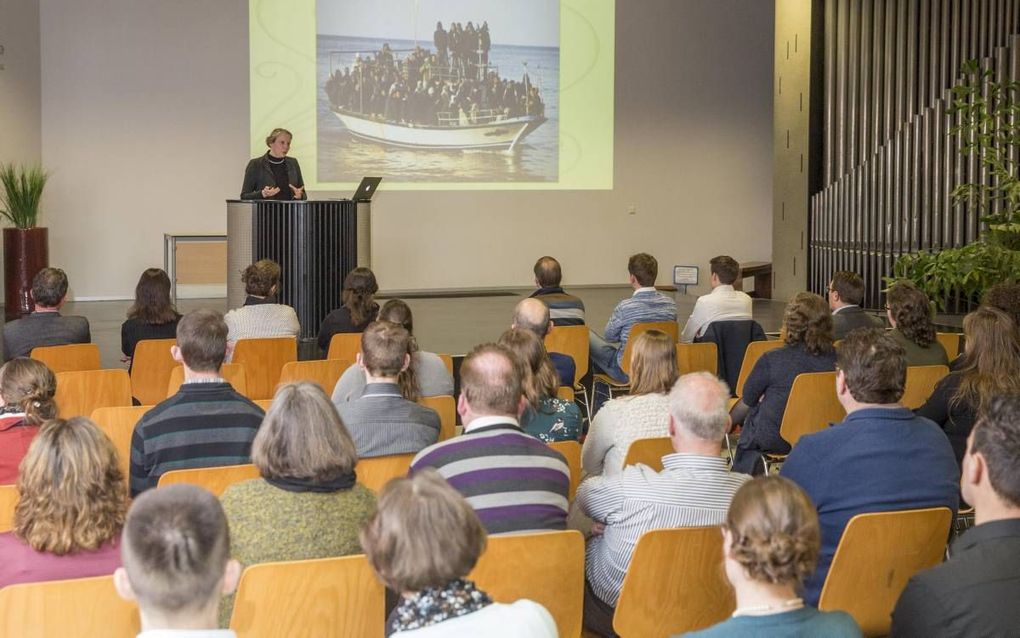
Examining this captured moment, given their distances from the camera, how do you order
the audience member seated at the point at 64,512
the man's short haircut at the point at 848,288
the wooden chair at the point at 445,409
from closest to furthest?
the audience member seated at the point at 64,512, the wooden chair at the point at 445,409, the man's short haircut at the point at 848,288

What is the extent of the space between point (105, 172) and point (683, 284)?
618 cm

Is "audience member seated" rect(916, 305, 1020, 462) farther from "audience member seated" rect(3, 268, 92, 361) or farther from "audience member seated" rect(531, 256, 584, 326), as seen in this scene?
"audience member seated" rect(3, 268, 92, 361)

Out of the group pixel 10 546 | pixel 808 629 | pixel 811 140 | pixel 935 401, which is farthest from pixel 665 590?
pixel 811 140

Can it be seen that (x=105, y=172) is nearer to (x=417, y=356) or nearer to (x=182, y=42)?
(x=182, y=42)

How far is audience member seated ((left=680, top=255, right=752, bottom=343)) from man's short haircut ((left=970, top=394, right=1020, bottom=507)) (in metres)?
3.95

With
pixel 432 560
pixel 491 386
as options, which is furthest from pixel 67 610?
pixel 491 386

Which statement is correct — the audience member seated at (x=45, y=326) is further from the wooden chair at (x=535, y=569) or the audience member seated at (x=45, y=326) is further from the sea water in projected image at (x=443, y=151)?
the sea water in projected image at (x=443, y=151)

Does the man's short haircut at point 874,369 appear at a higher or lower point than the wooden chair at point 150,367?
higher

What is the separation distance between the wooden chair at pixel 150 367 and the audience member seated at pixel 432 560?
392 cm

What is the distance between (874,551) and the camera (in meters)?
2.66

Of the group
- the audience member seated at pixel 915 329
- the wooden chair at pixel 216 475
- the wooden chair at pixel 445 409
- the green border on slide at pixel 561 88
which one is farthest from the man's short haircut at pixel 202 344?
the green border on slide at pixel 561 88

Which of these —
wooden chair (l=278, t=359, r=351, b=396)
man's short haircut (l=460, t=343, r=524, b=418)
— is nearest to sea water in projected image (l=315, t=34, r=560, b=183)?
wooden chair (l=278, t=359, r=351, b=396)

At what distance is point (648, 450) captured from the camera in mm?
3344

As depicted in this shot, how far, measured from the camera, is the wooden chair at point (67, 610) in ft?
6.78
